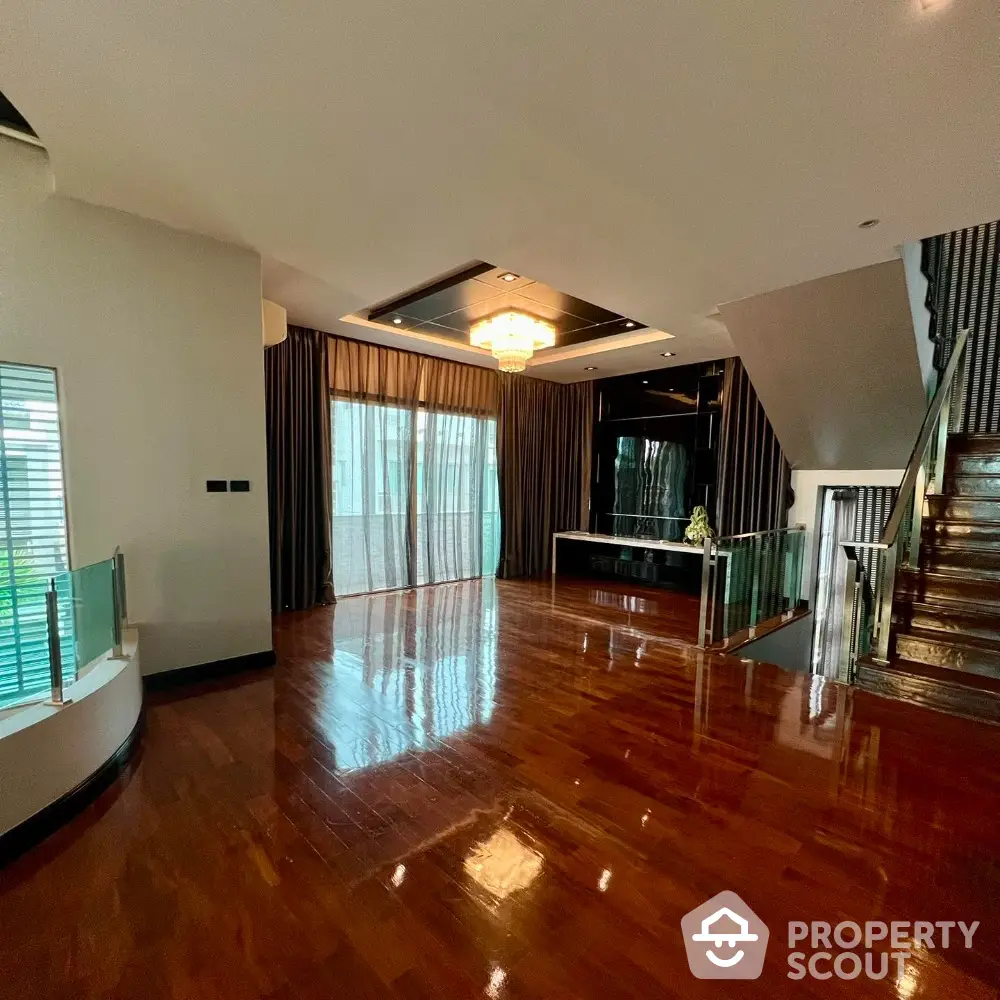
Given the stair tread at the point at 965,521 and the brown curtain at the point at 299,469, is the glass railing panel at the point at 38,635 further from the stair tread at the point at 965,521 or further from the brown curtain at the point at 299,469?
the stair tread at the point at 965,521

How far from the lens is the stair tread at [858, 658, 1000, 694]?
2.91 metres

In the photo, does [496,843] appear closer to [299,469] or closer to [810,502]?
[299,469]

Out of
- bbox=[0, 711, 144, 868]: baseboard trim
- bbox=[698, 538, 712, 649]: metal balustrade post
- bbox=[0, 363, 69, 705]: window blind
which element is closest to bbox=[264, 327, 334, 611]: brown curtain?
bbox=[0, 363, 69, 705]: window blind

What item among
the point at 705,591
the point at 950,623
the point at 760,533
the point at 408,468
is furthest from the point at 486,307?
the point at 950,623

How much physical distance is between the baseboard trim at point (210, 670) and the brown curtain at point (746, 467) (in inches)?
202

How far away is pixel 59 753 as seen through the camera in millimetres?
1979

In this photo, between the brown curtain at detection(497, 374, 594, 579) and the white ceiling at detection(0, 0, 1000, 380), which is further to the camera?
the brown curtain at detection(497, 374, 594, 579)

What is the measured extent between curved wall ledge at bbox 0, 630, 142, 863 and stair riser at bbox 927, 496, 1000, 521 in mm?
5439

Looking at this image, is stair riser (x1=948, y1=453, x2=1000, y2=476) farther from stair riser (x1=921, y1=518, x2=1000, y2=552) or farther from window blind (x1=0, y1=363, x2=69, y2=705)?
window blind (x1=0, y1=363, x2=69, y2=705)

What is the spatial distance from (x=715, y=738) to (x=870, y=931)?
116cm

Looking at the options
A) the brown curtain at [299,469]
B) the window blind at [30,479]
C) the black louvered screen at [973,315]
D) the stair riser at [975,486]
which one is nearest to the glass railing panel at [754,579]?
the stair riser at [975,486]

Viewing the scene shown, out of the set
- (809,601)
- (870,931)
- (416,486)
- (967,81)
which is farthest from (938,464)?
(416,486)

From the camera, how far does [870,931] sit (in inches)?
60.7

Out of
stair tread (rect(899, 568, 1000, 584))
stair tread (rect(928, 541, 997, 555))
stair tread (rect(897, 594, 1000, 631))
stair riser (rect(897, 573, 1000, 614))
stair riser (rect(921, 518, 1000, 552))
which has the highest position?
stair riser (rect(921, 518, 1000, 552))
